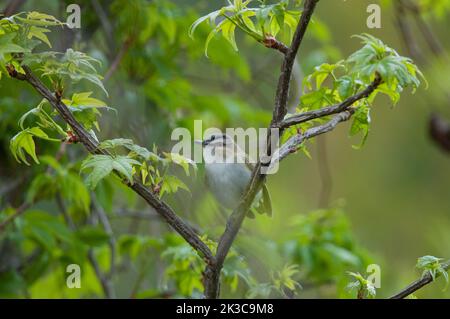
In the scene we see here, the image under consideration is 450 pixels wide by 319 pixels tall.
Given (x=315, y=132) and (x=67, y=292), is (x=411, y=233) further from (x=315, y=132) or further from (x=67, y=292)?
(x=315, y=132)

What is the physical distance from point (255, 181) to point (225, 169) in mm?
1410

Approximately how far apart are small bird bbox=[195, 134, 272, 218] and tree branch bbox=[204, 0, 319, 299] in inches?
46.2

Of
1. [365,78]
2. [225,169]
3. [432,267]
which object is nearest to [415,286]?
[432,267]

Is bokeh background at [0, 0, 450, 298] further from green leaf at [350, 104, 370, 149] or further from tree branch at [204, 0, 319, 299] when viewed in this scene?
green leaf at [350, 104, 370, 149]

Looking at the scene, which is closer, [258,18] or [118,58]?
[258,18]

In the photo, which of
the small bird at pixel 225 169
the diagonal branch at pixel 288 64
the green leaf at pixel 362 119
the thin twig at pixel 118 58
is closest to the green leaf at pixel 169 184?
the diagonal branch at pixel 288 64

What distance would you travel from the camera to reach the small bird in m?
3.08

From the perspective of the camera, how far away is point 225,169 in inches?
125

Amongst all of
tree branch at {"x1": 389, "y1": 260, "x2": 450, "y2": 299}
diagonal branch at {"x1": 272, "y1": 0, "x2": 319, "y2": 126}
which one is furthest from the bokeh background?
diagonal branch at {"x1": 272, "y1": 0, "x2": 319, "y2": 126}

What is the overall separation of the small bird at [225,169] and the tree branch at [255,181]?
46.2 inches

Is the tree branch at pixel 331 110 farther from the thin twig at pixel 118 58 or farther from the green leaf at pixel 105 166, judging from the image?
the thin twig at pixel 118 58

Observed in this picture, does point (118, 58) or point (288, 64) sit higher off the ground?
point (118, 58)

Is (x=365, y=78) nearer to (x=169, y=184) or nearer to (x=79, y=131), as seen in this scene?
(x=169, y=184)

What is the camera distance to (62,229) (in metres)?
2.87
